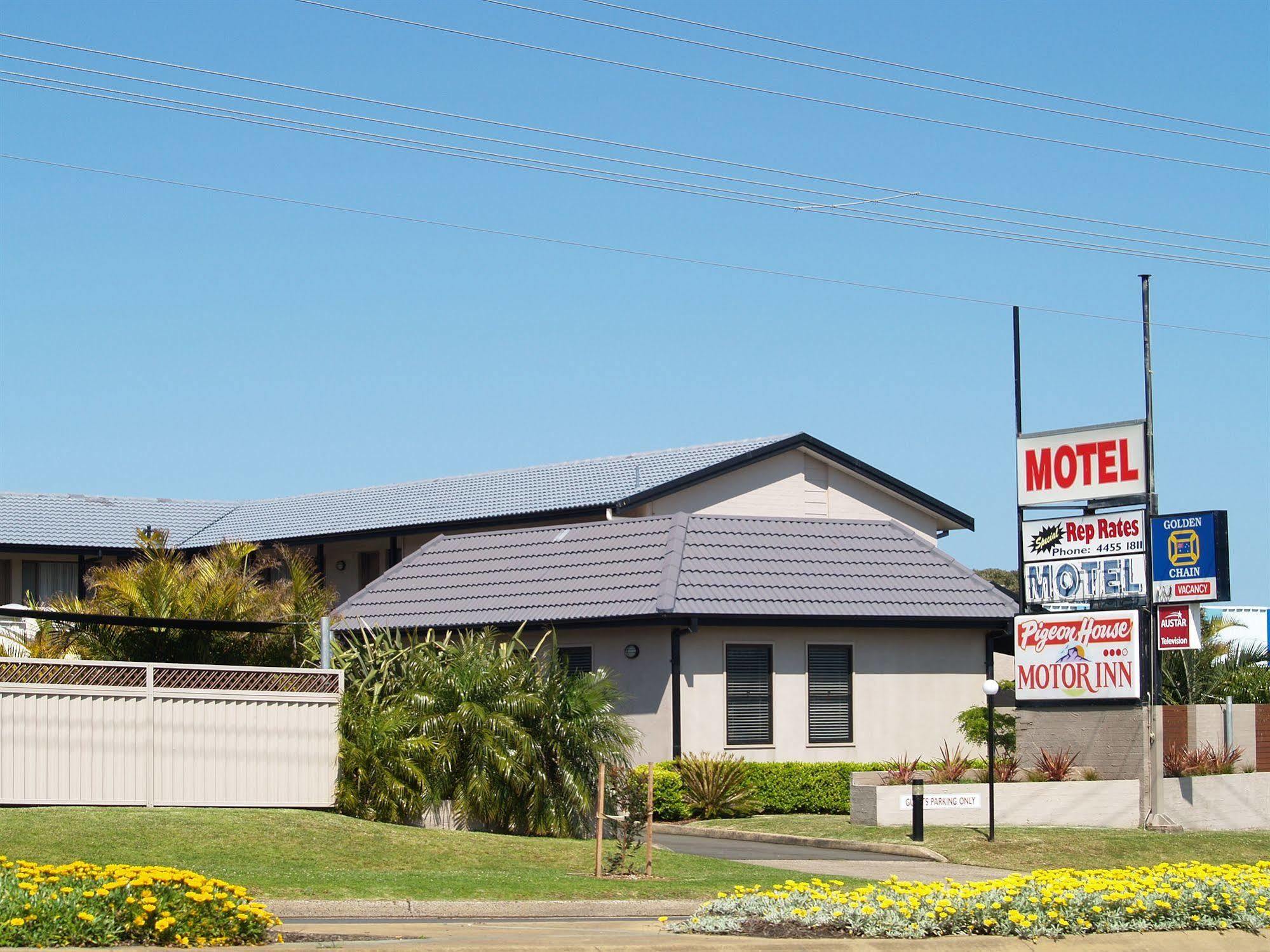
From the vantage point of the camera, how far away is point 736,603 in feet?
96.3

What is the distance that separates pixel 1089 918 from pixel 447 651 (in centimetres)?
1226

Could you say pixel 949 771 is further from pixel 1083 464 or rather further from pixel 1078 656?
pixel 1083 464

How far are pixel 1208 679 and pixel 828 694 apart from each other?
9516 millimetres

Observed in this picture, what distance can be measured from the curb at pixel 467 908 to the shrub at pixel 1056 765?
38.2 ft

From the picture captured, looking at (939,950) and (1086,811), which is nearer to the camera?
(939,950)

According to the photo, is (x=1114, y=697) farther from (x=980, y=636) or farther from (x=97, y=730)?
(x=97, y=730)

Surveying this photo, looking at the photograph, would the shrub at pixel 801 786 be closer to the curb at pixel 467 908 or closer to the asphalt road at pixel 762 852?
the asphalt road at pixel 762 852

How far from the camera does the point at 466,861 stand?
18.9 metres

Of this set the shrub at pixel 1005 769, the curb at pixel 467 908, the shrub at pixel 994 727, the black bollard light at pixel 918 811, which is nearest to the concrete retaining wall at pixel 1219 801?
the shrub at pixel 1005 769

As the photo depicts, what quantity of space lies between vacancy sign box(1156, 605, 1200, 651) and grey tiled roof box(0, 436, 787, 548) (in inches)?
554

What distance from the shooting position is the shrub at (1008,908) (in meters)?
12.7

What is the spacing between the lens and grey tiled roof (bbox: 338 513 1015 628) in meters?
29.9

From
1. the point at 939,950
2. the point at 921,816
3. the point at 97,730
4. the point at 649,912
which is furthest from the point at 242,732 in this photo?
the point at 939,950

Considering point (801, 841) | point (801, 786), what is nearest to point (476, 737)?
point (801, 841)
